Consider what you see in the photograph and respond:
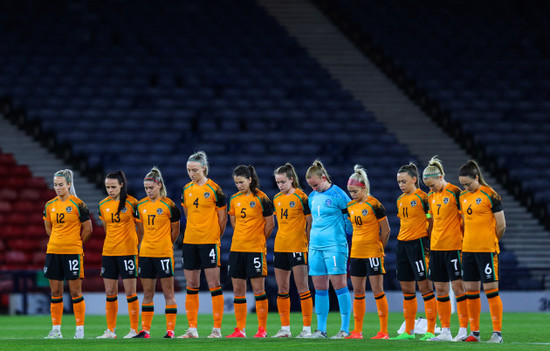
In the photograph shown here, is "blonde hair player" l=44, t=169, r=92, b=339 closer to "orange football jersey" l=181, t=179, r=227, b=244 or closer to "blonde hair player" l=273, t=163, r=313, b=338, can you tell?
"orange football jersey" l=181, t=179, r=227, b=244

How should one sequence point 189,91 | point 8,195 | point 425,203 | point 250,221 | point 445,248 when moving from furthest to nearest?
Answer: point 189,91 < point 8,195 < point 250,221 < point 425,203 < point 445,248

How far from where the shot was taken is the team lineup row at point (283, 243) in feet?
39.6

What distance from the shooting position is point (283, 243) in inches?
493

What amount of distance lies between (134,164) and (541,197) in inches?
388

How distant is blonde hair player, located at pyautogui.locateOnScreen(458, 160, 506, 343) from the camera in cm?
1149

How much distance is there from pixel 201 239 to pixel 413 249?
257 cm

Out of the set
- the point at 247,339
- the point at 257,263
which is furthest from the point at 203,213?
the point at 247,339

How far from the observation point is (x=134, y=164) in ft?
80.0

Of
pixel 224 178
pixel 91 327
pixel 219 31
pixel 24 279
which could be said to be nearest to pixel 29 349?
pixel 91 327

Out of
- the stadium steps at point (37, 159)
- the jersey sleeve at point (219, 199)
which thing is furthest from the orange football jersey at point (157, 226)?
the stadium steps at point (37, 159)

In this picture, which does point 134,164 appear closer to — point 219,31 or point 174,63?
point 174,63

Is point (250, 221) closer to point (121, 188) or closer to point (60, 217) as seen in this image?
point (121, 188)

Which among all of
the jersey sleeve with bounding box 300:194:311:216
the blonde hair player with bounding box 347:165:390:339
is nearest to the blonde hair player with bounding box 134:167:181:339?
the jersey sleeve with bounding box 300:194:311:216

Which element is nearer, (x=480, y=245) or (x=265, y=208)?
(x=480, y=245)
